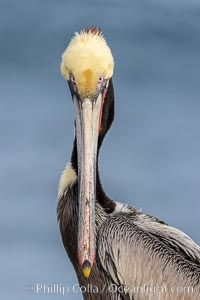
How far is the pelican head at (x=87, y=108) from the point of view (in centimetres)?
516

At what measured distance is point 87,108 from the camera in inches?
208

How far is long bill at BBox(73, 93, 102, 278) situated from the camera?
514 cm

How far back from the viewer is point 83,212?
5.17 meters

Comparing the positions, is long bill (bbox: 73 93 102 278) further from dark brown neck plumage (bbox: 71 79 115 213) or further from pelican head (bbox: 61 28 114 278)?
dark brown neck plumage (bbox: 71 79 115 213)

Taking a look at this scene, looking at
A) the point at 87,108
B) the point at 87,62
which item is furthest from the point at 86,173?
the point at 87,62

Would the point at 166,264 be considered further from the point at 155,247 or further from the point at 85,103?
the point at 85,103

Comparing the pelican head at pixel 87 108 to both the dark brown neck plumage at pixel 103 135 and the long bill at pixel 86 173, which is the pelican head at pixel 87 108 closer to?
the long bill at pixel 86 173

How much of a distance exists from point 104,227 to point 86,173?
53 cm

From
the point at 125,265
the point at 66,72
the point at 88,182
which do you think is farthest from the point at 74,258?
the point at 66,72

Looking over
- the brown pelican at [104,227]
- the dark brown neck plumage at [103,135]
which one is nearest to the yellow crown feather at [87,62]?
the brown pelican at [104,227]

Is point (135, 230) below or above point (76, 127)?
below

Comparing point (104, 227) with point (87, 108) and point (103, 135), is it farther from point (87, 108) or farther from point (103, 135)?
point (87, 108)

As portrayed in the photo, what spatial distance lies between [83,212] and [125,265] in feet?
1.98

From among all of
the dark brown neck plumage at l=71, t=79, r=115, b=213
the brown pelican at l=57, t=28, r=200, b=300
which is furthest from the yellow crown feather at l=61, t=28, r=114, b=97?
the dark brown neck plumage at l=71, t=79, r=115, b=213
